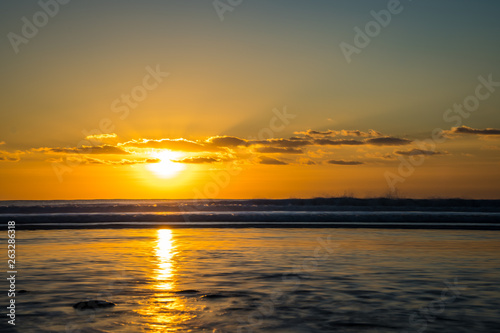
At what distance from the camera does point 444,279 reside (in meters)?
12.8

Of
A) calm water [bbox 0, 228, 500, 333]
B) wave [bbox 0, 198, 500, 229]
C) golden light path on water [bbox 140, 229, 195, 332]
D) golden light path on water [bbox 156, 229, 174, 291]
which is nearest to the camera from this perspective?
golden light path on water [bbox 140, 229, 195, 332]

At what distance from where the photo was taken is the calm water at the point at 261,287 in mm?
8680

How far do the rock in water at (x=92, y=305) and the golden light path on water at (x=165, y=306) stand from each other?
0.78 metres

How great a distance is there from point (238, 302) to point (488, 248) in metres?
13.5

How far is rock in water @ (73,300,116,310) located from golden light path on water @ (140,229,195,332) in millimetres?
779

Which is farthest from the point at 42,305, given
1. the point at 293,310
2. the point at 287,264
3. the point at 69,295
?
the point at 287,264

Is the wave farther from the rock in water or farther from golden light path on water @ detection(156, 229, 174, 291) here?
the rock in water

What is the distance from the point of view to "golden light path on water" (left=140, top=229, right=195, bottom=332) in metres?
8.54

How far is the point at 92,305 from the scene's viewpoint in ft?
31.9

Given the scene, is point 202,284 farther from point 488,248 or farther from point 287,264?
point 488,248

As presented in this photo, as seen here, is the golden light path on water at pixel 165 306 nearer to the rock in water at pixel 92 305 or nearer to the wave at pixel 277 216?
the rock in water at pixel 92 305

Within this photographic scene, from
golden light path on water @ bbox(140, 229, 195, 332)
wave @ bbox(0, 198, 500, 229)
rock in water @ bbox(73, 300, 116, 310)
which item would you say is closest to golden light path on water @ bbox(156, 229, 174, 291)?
golden light path on water @ bbox(140, 229, 195, 332)

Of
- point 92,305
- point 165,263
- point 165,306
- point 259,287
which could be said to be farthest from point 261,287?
point 165,263

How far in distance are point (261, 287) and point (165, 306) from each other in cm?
270
